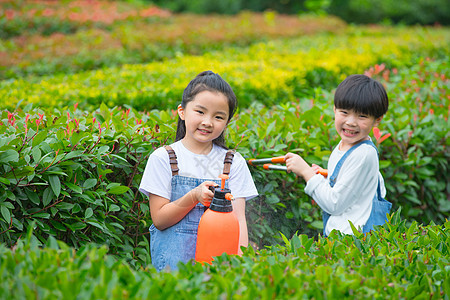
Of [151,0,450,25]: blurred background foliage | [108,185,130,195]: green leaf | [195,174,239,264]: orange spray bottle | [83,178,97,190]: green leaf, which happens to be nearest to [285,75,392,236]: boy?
[195,174,239,264]: orange spray bottle

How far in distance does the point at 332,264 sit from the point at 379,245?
→ 0.33 m

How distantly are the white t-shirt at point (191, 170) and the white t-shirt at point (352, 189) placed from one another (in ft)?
1.35

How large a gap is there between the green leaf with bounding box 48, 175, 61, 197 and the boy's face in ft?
4.92

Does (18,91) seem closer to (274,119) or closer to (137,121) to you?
(137,121)

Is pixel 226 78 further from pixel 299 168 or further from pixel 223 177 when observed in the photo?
pixel 223 177

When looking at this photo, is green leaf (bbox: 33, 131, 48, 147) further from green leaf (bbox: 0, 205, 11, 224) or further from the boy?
the boy

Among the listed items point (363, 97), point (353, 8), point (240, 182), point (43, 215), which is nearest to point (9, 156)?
point (43, 215)

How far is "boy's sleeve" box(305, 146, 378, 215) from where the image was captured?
246 cm

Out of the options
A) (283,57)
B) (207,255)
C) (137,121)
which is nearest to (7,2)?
(283,57)

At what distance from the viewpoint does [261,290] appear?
1561 mm

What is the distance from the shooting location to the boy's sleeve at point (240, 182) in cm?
233

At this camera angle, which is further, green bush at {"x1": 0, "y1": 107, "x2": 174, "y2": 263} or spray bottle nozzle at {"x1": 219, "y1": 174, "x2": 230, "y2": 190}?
green bush at {"x1": 0, "y1": 107, "x2": 174, "y2": 263}

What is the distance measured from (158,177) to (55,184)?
1.67 ft

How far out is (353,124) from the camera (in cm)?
254
